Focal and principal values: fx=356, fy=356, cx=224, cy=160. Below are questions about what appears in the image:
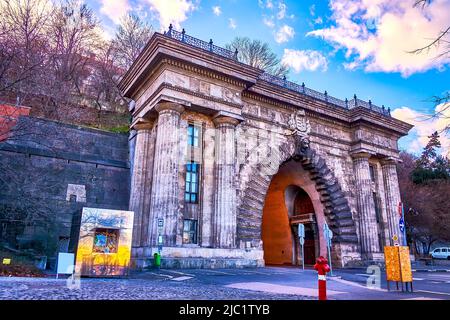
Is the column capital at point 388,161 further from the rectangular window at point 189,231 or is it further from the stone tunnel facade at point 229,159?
the rectangular window at point 189,231

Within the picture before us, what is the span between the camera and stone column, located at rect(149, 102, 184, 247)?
17.2 meters

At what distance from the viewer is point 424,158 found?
172 ft

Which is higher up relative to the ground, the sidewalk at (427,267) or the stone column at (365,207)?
the stone column at (365,207)

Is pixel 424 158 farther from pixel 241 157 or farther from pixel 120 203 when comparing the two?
pixel 120 203

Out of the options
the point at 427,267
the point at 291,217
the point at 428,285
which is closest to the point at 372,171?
the point at 291,217

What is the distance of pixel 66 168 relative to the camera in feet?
65.8

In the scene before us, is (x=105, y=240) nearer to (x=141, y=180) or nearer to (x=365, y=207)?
(x=141, y=180)

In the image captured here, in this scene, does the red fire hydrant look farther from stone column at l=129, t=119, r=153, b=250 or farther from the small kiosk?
stone column at l=129, t=119, r=153, b=250

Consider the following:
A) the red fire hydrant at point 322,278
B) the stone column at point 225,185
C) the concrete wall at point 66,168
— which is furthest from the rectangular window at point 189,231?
the red fire hydrant at point 322,278

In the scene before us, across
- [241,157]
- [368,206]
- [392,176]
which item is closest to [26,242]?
[241,157]

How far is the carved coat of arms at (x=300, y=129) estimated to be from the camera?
79.3 feet

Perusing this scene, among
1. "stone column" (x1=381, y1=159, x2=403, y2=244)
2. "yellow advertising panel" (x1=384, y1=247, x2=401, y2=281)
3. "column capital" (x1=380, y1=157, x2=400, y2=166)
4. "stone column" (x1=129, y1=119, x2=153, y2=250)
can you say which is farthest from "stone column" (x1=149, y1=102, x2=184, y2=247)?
"column capital" (x1=380, y1=157, x2=400, y2=166)

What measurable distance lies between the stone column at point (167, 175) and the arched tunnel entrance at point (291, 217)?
10450 mm
